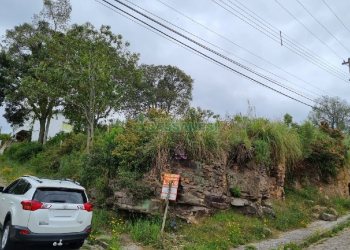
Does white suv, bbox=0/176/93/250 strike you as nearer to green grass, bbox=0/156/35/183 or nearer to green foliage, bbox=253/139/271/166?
green foliage, bbox=253/139/271/166

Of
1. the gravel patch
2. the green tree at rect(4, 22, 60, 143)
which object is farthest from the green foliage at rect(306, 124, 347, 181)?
the green tree at rect(4, 22, 60, 143)

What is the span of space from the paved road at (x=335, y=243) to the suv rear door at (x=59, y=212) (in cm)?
624

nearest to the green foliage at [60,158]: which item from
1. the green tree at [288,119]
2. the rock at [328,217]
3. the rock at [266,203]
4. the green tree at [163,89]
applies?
the rock at [266,203]

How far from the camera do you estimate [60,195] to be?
7887 millimetres

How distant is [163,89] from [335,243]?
97.6 ft

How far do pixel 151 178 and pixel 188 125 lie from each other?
7.16ft

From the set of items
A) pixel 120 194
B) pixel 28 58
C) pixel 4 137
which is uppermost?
pixel 28 58

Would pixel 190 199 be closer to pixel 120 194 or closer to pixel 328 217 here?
pixel 120 194

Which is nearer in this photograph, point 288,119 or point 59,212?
point 59,212

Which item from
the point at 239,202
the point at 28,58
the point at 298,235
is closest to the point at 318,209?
the point at 298,235

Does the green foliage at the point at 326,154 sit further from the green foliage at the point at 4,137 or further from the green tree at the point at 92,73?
the green foliage at the point at 4,137

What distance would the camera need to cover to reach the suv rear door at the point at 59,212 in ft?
24.1

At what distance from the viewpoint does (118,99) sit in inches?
744

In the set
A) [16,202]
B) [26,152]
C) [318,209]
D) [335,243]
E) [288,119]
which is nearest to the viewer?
[16,202]
